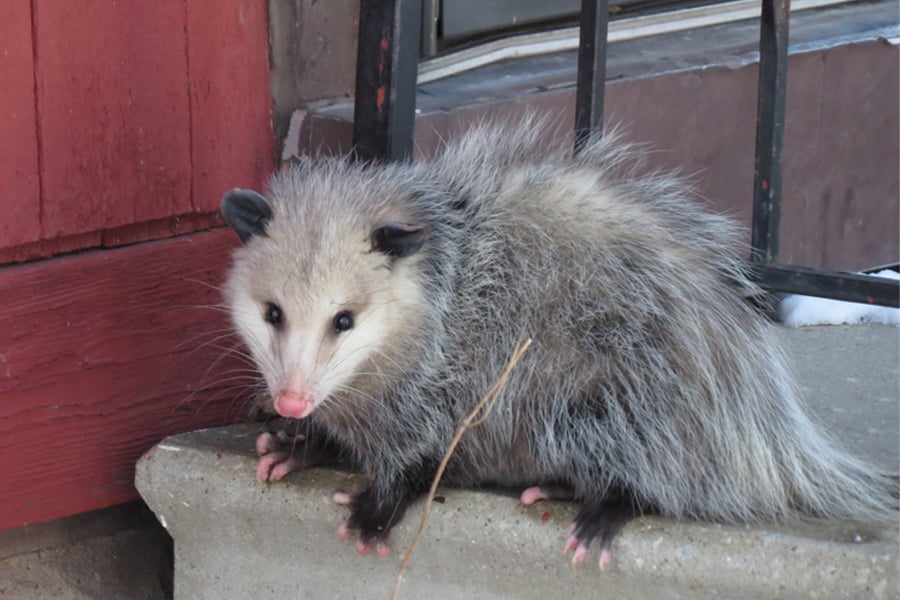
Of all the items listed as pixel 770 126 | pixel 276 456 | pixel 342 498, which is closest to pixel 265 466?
pixel 276 456

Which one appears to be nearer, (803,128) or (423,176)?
(423,176)

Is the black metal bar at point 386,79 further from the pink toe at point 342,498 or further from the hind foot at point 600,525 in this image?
the hind foot at point 600,525

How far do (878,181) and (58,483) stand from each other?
190cm

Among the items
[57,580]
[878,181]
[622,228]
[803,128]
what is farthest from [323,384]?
[878,181]

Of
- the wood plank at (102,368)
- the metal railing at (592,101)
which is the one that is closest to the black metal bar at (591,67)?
the metal railing at (592,101)

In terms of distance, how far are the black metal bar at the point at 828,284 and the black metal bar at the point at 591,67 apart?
0.35 metres

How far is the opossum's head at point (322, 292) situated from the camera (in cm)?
175

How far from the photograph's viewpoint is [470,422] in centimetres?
185

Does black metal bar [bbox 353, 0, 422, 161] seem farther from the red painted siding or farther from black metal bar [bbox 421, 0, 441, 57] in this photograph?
black metal bar [bbox 421, 0, 441, 57]

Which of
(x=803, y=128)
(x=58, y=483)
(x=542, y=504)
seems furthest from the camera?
(x=803, y=128)

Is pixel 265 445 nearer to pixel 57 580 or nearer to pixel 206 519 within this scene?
pixel 206 519

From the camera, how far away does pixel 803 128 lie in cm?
285

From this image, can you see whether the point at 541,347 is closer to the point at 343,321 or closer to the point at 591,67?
the point at 343,321

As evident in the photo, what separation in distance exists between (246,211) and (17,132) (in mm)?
441
